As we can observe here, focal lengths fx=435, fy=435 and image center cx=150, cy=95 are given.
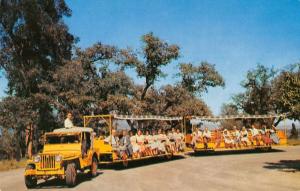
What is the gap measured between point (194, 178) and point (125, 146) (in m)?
5.83

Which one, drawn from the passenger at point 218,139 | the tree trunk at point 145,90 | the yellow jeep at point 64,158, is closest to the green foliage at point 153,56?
the tree trunk at point 145,90

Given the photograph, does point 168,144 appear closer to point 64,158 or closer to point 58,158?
point 64,158

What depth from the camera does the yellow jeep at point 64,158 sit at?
16.1m

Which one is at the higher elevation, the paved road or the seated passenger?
the seated passenger

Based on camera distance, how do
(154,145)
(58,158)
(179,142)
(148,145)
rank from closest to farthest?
(58,158) → (148,145) → (154,145) → (179,142)

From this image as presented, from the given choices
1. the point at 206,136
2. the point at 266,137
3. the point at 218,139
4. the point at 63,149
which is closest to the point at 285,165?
the point at 206,136

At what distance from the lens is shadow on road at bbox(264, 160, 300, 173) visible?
2008 cm

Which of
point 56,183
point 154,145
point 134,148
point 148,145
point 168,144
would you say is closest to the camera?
point 56,183

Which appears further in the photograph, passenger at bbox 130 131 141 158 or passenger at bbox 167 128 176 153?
passenger at bbox 167 128 176 153

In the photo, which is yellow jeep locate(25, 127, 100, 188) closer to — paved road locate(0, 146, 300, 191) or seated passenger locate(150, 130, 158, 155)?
paved road locate(0, 146, 300, 191)

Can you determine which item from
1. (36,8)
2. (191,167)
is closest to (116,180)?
(191,167)

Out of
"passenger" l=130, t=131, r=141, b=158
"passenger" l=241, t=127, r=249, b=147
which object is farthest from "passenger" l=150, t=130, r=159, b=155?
"passenger" l=241, t=127, r=249, b=147

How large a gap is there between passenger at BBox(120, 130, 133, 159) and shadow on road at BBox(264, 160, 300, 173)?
6981mm

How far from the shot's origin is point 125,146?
2266 centimetres
